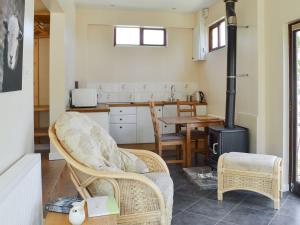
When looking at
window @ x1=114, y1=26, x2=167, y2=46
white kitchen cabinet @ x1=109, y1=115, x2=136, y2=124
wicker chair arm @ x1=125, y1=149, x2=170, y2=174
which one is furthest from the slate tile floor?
window @ x1=114, y1=26, x2=167, y2=46

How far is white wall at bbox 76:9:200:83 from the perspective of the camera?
18.9 feet

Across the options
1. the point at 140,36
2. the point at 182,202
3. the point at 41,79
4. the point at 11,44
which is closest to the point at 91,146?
the point at 11,44

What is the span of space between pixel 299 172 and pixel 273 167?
2.01 ft

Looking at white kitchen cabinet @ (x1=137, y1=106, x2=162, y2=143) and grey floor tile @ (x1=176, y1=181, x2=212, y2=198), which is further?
white kitchen cabinet @ (x1=137, y1=106, x2=162, y2=143)

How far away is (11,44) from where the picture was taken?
5.19 ft

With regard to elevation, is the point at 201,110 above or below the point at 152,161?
above

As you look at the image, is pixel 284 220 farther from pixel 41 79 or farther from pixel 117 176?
pixel 41 79

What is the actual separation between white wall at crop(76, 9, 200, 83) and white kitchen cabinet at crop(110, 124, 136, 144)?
1086 millimetres

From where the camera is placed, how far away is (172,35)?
6.14m

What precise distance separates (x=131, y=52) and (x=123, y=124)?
63.4 inches

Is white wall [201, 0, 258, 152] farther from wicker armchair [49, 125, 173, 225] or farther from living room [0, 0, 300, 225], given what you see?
wicker armchair [49, 125, 173, 225]

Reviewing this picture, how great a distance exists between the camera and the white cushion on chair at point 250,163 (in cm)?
289

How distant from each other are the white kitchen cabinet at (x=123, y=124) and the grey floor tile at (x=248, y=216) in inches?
118

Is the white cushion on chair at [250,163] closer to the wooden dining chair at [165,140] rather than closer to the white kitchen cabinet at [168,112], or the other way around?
the wooden dining chair at [165,140]
